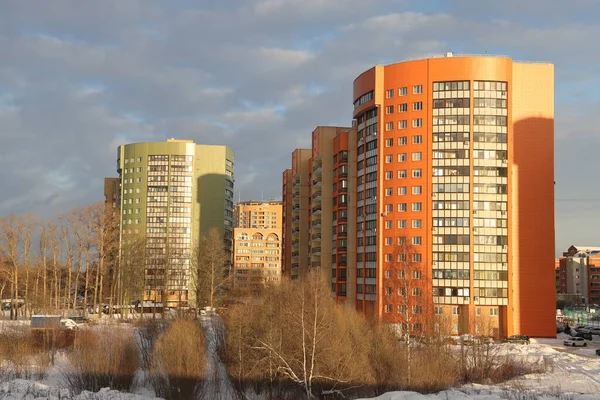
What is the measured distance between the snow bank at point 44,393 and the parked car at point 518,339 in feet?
159

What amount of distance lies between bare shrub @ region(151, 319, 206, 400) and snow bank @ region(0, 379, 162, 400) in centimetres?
162

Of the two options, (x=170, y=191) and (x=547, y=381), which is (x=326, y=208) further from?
(x=547, y=381)

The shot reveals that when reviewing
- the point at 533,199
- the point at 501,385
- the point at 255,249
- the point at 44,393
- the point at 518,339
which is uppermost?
the point at 533,199

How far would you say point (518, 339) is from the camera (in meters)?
72.2

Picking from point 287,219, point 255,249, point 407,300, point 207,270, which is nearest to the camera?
point 407,300

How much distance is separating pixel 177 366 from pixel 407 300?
72.4 ft

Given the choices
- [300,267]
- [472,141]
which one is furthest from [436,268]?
[300,267]

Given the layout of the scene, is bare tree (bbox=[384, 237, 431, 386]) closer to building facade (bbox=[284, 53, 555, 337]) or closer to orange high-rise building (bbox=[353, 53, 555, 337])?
building facade (bbox=[284, 53, 555, 337])

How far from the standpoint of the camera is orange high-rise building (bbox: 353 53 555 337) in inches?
3059

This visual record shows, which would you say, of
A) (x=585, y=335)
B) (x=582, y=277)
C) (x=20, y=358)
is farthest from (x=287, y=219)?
(x=582, y=277)

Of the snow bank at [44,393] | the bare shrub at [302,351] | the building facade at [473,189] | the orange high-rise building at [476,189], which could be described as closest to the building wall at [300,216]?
the building facade at [473,189]

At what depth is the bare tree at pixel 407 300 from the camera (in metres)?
50.7

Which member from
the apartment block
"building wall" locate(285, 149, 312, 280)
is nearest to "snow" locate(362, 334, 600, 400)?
"building wall" locate(285, 149, 312, 280)

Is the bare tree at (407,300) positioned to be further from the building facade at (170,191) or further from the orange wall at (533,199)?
the building facade at (170,191)
